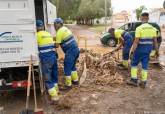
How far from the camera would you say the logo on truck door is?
7522 mm

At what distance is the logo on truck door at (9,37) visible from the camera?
7.52 meters

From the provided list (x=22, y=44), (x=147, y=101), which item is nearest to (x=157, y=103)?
(x=147, y=101)

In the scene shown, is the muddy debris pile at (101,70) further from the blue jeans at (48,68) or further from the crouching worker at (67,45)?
the blue jeans at (48,68)

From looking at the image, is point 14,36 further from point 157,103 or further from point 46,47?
point 157,103

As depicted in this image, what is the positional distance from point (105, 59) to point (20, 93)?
3763 mm

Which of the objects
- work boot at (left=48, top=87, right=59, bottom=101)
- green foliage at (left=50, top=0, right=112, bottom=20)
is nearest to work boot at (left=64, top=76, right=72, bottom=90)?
work boot at (left=48, top=87, right=59, bottom=101)

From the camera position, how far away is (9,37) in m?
7.56

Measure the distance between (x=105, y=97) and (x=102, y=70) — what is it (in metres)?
2.26

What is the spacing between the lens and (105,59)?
39.7 feet

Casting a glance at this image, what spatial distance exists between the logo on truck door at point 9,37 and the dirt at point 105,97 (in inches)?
63.0

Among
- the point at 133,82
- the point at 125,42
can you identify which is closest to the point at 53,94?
the point at 133,82

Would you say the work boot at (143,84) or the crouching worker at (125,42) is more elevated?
the crouching worker at (125,42)

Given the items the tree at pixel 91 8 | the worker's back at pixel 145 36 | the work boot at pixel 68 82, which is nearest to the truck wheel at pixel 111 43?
the worker's back at pixel 145 36

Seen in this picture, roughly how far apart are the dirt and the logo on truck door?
5.25 feet
